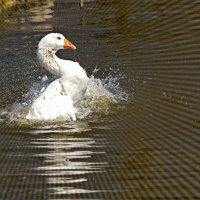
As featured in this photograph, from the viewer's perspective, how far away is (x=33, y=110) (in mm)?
6047

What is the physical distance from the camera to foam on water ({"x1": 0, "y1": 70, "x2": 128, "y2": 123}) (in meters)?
6.21

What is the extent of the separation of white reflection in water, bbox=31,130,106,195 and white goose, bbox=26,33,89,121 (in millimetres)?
734

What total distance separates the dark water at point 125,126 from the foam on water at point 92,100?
0.10 meters

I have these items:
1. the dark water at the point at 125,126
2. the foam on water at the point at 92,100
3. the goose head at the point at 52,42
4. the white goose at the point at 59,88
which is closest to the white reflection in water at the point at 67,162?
the dark water at the point at 125,126

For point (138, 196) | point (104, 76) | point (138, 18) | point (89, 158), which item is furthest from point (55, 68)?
point (138, 18)

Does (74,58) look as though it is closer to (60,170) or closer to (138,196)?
(60,170)

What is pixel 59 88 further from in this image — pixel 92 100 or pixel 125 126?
pixel 125 126

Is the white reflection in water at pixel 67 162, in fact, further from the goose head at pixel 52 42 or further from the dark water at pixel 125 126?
the goose head at pixel 52 42

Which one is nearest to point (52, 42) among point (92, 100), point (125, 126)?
point (92, 100)

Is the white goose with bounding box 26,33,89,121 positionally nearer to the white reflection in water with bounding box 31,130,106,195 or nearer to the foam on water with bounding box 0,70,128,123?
the foam on water with bounding box 0,70,128,123

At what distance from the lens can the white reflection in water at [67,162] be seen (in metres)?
3.79

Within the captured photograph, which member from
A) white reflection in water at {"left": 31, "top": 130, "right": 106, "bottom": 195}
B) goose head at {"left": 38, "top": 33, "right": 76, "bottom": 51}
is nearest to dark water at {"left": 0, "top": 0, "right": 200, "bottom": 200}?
white reflection in water at {"left": 31, "top": 130, "right": 106, "bottom": 195}

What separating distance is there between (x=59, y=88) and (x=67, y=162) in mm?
2128

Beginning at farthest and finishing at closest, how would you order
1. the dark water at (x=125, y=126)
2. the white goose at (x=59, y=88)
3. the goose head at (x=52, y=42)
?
the goose head at (x=52, y=42)
the white goose at (x=59, y=88)
the dark water at (x=125, y=126)
